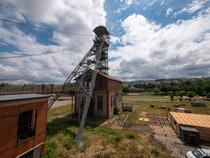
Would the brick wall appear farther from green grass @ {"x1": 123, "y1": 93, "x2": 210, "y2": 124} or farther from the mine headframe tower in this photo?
green grass @ {"x1": 123, "y1": 93, "x2": 210, "y2": 124}

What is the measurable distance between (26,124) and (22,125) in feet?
0.90

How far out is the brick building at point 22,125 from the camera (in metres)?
8.42

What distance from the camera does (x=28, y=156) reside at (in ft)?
34.3

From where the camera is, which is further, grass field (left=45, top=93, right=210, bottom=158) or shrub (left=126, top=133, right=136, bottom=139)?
shrub (left=126, top=133, right=136, bottom=139)

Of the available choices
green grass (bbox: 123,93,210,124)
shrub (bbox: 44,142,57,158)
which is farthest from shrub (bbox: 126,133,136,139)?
shrub (bbox: 44,142,57,158)

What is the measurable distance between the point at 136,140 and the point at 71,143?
7203mm

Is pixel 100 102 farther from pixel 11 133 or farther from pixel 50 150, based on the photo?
pixel 11 133

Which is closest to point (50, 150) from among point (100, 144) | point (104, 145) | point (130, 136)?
point (100, 144)

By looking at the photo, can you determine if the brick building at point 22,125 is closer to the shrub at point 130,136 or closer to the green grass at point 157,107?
the shrub at point 130,136

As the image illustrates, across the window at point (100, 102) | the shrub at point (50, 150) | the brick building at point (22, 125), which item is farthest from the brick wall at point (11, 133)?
the window at point (100, 102)

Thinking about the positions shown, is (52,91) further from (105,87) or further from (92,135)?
(105,87)

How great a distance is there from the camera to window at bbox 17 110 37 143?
33.4ft

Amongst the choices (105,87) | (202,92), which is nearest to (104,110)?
(105,87)

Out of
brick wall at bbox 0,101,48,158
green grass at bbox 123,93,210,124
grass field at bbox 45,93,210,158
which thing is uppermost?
brick wall at bbox 0,101,48,158
